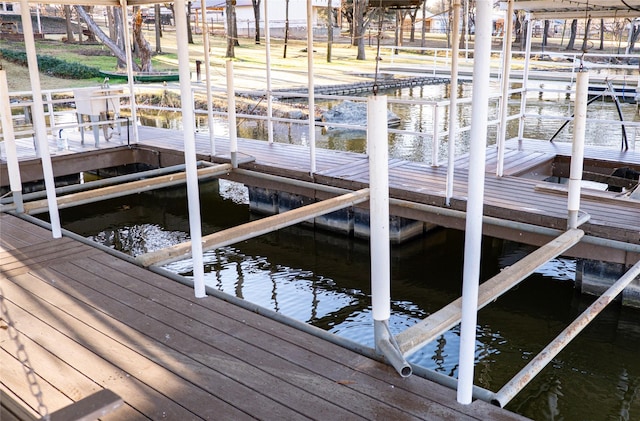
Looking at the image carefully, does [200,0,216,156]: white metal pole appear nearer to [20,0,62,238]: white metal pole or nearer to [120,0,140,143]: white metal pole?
[120,0,140,143]: white metal pole

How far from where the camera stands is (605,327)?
18.6 ft

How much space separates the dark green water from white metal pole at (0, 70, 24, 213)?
1.83 m

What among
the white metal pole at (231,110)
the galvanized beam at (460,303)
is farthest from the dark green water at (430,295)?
the white metal pole at (231,110)

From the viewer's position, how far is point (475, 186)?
266 cm

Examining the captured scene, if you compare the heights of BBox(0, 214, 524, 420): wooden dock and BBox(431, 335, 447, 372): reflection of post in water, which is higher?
BBox(0, 214, 524, 420): wooden dock

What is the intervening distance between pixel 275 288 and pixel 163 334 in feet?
9.67

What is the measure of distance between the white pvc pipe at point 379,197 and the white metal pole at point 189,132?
129 centimetres

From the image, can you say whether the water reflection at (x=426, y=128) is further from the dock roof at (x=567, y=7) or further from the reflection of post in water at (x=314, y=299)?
the reflection of post in water at (x=314, y=299)

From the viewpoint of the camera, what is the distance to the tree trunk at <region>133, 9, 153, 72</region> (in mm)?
23656

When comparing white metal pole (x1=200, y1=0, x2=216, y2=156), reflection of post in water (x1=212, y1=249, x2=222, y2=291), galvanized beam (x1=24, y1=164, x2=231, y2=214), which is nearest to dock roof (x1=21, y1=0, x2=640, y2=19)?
white metal pole (x1=200, y1=0, x2=216, y2=156)

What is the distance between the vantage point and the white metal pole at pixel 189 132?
145 inches

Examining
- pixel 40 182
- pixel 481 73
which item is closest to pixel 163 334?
pixel 481 73

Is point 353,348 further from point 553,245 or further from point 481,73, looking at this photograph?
point 553,245

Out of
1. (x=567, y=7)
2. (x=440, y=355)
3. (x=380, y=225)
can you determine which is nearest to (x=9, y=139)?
(x=380, y=225)
